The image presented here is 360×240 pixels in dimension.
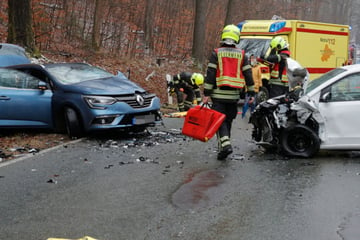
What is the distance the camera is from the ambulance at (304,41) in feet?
54.0

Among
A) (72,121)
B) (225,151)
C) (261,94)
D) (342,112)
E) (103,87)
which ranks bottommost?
(225,151)

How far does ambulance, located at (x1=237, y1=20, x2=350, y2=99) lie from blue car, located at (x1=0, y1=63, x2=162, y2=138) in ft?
21.4

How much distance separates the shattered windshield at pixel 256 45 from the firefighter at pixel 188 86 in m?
3.11

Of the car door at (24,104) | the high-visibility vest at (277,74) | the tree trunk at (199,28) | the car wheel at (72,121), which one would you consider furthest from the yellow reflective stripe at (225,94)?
the tree trunk at (199,28)

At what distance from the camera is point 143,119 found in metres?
10.2

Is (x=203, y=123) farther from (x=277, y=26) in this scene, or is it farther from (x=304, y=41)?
(x=304, y=41)

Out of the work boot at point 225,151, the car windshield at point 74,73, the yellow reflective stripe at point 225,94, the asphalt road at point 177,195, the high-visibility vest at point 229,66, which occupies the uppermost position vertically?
the high-visibility vest at point 229,66

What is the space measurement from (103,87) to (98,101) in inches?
18.4

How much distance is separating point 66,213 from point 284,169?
10.8 feet

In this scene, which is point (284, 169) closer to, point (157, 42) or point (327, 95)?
point (327, 95)

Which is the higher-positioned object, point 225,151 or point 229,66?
point 229,66

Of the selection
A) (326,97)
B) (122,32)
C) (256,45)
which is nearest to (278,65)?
(326,97)

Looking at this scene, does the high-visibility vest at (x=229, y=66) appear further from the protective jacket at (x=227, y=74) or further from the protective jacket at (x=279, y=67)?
the protective jacket at (x=279, y=67)

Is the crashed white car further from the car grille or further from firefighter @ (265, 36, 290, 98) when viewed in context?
firefighter @ (265, 36, 290, 98)
